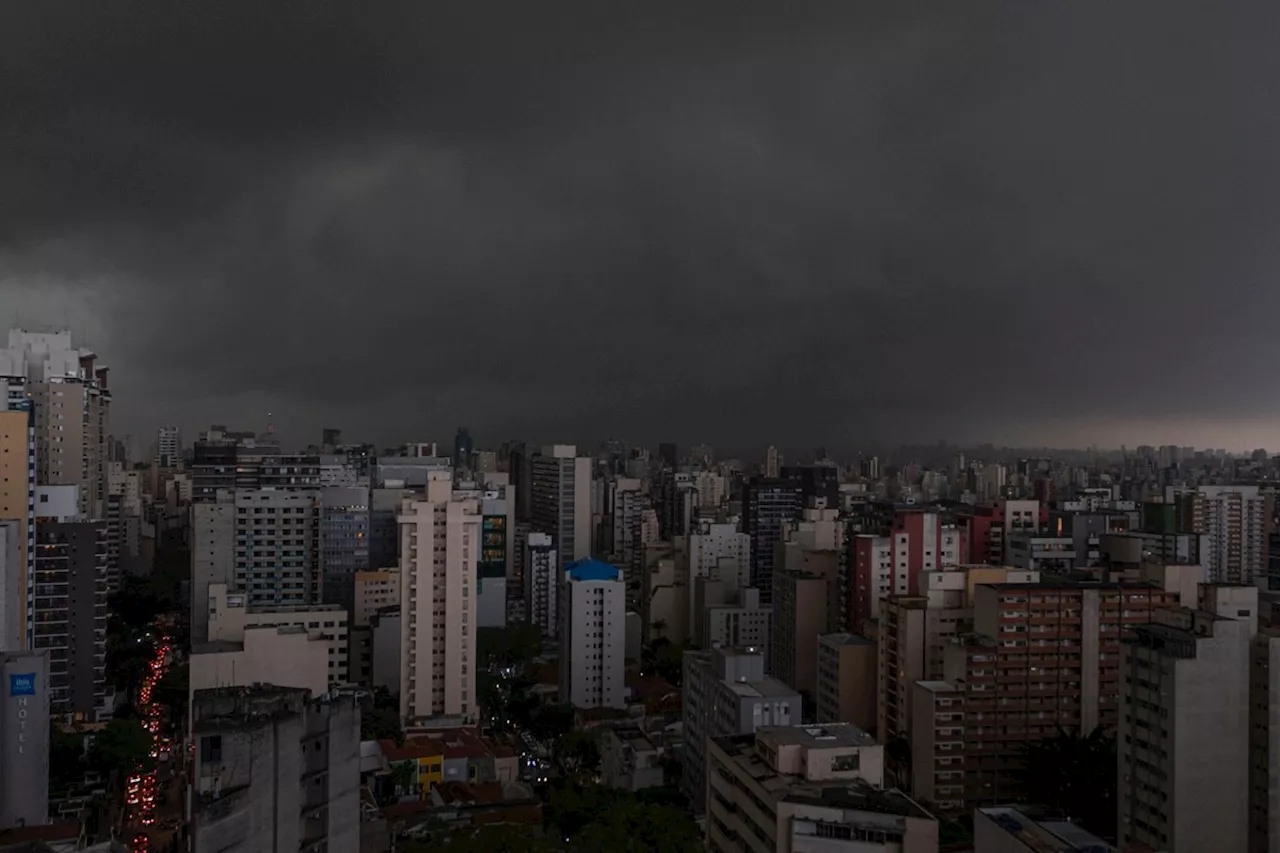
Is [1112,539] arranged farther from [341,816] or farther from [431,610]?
[341,816]

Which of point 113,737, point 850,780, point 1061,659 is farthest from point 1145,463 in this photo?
point 113,737

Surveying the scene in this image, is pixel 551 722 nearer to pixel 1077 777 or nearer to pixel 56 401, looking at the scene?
pixel 1077 777

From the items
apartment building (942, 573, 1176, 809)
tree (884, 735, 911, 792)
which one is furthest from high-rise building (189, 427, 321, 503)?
apartment building (942, 573, 1176, 809)

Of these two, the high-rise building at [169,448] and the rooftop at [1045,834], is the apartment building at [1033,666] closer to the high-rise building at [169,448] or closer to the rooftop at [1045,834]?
the rooftop at [1045,834]

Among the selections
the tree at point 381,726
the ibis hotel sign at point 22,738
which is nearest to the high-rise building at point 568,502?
the tree at point 381,726

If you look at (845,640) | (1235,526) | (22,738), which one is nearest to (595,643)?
(845,640)

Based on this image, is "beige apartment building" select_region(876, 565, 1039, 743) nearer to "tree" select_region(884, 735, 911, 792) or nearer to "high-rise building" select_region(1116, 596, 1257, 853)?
"tree" select_region(884, 735, 911, 792)
